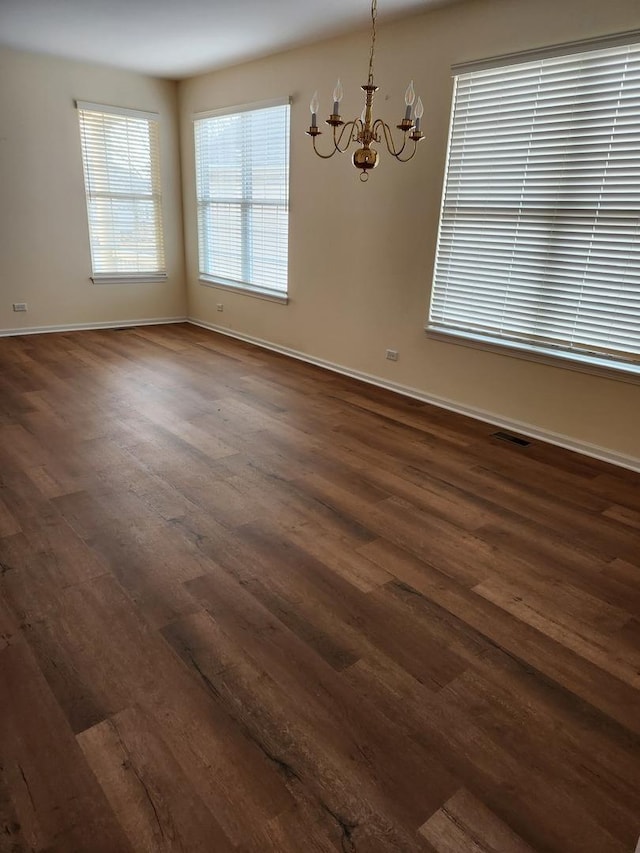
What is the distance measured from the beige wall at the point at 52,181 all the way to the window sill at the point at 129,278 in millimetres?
67

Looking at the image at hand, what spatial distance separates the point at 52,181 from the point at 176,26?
2369 mm

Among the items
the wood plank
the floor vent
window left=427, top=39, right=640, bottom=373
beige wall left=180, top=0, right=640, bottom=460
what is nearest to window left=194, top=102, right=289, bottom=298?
beige wall left=180, top=0, right=640, bottom=460

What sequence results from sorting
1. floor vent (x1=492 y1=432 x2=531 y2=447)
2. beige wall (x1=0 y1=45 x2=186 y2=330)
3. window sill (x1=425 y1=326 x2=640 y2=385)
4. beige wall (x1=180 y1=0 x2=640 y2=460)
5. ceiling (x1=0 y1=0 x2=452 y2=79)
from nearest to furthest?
window sill (x1=425 y1=326 x2=640 y2=385), beige wall (x1=180 y1=0 x2=640 y2=460), floor vent (x1=492 y1=432 x2=531 y2=447), ceiling (x1=0 y1=0 x2=452 y2=79), beige wall (x1=0 y1=45 x2=186 y2=330)

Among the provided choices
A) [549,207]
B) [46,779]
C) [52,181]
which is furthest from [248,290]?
[46,779]

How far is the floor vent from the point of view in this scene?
381 centimetres

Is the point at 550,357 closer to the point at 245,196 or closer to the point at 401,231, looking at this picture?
the point at 401,231

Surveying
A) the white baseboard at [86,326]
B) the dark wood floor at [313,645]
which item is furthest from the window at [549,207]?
the white baseboard at [86,326]

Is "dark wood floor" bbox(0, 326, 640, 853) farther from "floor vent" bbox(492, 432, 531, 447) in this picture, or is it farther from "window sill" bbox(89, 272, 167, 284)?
"window sill" bbox(89, 272, 167, 284)

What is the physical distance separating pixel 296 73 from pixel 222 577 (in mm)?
4679

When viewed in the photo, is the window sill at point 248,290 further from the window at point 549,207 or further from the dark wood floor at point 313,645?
the dark wood floor at point 313,645

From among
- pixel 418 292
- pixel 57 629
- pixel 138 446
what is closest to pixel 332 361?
pixel 418 292

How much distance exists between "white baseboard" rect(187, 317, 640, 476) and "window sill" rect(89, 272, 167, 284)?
1.79 meters

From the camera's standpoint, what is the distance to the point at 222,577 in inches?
88.9

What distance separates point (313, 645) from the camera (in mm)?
1919
